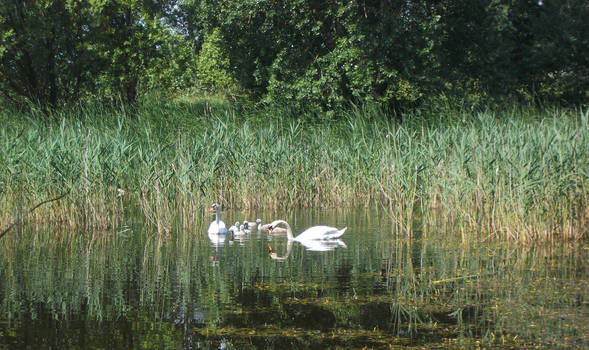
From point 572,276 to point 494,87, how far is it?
1800cm

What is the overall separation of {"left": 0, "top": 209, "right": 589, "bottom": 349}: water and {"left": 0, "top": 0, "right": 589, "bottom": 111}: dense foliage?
10.3m

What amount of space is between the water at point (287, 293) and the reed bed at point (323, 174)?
20.9 inches

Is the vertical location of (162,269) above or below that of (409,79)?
below

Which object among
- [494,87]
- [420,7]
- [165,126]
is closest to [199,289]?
[165,126]

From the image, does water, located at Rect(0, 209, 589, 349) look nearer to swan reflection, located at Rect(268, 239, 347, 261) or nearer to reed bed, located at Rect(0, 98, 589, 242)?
swan reflection, located at Rect(268, 239, 347, 261)

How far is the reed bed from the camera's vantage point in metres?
9.38

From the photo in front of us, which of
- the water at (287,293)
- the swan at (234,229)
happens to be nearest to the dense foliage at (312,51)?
the swan at (234,229)

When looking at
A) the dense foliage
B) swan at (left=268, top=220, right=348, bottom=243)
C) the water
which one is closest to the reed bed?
the water

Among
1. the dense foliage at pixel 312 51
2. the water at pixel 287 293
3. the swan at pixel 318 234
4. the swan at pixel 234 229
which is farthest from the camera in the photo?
the dense foliage at pixel 312 51

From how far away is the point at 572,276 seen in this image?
7.43 meters

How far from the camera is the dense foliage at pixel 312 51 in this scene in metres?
21.0

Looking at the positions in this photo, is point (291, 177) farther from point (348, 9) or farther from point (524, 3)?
point (524, 3)

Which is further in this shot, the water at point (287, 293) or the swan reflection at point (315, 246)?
the swan reflection at point (315, 246)

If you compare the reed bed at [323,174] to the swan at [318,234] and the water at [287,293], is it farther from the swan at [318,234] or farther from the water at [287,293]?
the swan at [318,234]
